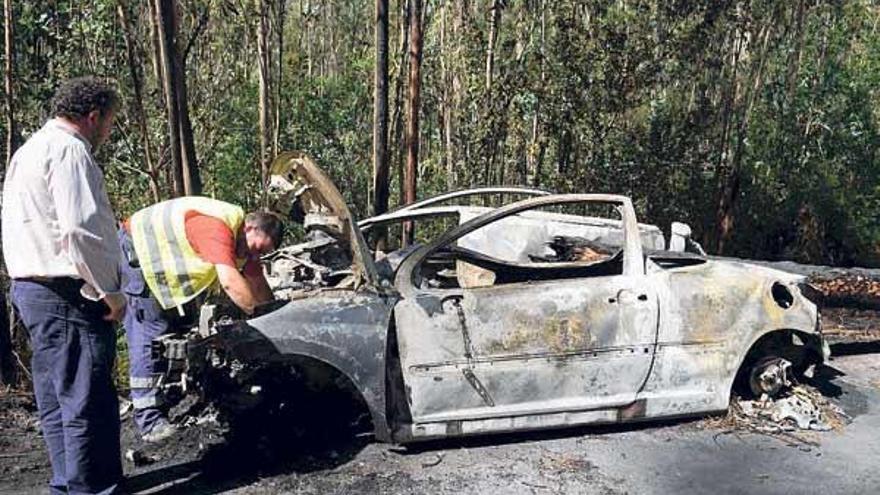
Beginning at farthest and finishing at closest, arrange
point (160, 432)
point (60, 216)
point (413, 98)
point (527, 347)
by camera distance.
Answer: point (413, 98), point (160, 432), point (527, 347), point (60, 216)

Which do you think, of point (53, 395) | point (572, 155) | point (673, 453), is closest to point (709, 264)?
point (673, 453)

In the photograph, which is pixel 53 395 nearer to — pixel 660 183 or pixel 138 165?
pixel 138 165

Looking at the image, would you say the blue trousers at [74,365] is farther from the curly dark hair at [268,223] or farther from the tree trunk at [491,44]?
the tree trunk at [491,44]

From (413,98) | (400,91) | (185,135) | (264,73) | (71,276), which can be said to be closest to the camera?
(71,276)

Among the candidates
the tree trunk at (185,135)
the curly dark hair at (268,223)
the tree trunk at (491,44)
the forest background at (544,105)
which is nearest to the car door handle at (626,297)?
the curly dark hair at (268,223)

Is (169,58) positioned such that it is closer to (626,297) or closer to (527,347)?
(527,347)

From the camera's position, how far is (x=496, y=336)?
195 inches

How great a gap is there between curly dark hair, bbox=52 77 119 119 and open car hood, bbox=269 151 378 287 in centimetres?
110

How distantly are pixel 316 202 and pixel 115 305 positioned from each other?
4.45ft

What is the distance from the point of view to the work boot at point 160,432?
16.8 ft

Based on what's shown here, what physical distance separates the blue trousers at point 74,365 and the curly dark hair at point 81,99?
759 millimetres

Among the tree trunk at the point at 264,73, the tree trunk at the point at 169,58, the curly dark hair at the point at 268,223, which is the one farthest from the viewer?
the tree trunk at the point at 264,73

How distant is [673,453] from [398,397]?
1622 millimetres

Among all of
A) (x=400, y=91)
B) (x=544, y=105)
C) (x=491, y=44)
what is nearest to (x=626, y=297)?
(x=544, y=105)
